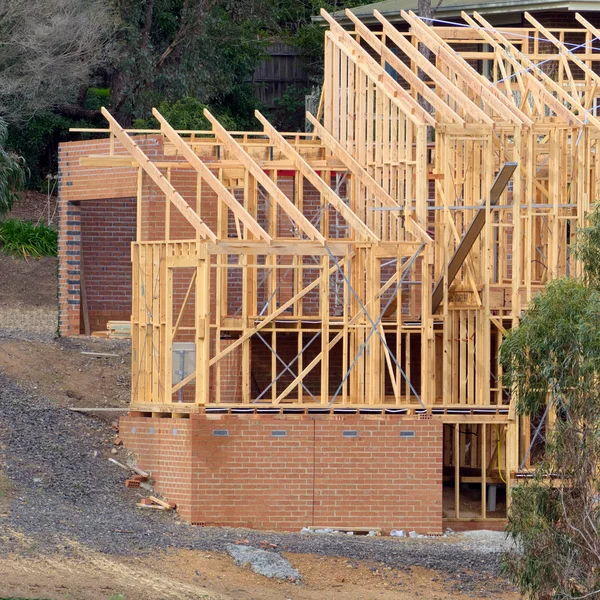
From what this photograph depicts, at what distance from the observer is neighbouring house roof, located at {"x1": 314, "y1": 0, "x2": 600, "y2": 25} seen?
3186 centimetres

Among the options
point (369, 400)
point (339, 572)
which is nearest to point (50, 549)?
point (339, 572)

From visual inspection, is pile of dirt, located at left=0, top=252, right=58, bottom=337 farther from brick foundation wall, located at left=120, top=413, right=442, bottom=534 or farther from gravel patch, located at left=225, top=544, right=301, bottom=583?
gravel patch, located at left=225, top=544, right=301, bottom=583

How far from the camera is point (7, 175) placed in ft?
106

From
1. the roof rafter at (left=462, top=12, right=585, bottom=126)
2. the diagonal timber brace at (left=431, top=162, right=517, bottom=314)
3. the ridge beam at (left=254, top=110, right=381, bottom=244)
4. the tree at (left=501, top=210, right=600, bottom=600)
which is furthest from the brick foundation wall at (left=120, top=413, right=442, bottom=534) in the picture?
the roof rafter at (left=462, top=12, right=585, bottom=126)

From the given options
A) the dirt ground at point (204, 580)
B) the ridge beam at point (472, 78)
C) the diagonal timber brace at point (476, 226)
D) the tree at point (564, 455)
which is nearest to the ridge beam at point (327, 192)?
the diagonal timber brace at point (476, 226)

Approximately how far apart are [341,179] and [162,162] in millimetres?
3010

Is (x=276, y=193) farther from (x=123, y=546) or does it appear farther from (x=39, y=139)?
(x=39, y=139)

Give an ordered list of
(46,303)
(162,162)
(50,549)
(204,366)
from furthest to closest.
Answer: (46,303), (162,162), (204,366), (50,549)

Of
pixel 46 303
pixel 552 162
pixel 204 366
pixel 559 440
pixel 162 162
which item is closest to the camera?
pixel 559 440

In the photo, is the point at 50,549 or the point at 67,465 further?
the point at 67,465

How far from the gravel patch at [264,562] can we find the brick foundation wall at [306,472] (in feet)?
5.10

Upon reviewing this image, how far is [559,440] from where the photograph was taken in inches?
553

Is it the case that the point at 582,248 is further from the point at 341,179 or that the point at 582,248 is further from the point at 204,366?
the point at 341,179

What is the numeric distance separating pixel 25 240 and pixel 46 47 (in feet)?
15.9
